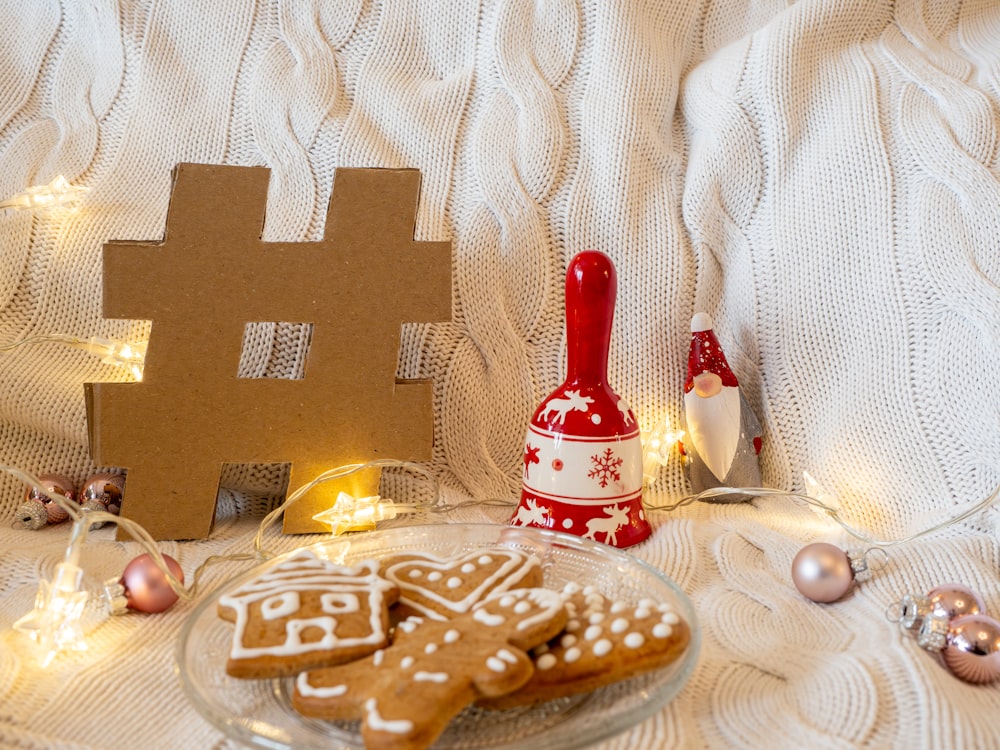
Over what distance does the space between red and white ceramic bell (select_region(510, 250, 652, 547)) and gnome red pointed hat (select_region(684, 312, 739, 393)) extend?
0.12m

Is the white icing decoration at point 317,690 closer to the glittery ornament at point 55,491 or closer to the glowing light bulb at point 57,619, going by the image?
the glowing light bulb at point 57,619

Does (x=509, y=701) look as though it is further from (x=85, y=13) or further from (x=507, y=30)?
(x=85, y=13)

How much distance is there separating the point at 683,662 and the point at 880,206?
0.59 metres

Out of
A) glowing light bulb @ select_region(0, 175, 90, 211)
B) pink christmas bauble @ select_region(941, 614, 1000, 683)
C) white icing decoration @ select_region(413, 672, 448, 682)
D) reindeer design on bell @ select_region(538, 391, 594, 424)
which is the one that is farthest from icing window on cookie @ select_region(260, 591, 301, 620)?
glowing light bulb @ select_region(0, 175, 90, 211)

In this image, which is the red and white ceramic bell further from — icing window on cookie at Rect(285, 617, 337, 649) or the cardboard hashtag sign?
icing window on cookie at Rect(285, 617, 337, 649)

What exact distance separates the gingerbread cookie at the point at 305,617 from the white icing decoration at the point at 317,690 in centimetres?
2

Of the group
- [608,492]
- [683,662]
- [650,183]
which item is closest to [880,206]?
[650,183]

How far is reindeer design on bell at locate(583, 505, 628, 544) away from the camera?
78 centimetres

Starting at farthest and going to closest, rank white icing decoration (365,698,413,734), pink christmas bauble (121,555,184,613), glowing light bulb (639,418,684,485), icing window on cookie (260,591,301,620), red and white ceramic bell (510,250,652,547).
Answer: glowing light bulb (639,418,684,485), red and white ceramic bell (510,250,652,547), pink christmas bauble (121,555,184,613), icing window on cookie (260,591,301,620), white icing decoration (365,698,413,734)

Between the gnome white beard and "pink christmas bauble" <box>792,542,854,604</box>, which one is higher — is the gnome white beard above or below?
above

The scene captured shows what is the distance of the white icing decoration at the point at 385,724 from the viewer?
431 millimetres

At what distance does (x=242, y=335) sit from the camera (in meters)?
0.83

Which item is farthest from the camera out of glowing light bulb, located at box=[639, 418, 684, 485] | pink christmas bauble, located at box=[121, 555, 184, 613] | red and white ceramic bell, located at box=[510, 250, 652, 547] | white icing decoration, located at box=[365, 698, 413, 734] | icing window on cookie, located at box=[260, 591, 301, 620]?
glowing light bulb, located at box=[639, 418, 684, 485]

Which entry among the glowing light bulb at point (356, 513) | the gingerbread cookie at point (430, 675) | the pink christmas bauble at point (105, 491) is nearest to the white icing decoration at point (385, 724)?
the gingerbread cookie at point (430, 675)
